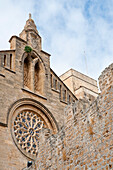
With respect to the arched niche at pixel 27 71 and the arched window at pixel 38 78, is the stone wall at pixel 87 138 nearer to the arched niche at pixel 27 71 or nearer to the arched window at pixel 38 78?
the arched niche at pixel 27 71

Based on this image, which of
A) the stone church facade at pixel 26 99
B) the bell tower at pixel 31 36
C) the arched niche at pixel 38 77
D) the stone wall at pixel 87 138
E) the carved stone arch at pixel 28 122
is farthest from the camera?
the bell tower at pixel 31 36

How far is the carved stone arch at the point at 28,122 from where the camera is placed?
1620 centimetres

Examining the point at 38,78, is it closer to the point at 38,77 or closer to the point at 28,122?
the point at 38,77

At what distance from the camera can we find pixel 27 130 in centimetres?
1694

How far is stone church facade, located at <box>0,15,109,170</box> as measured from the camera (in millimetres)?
15695

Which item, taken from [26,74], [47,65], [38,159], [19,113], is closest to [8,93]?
[19,113]

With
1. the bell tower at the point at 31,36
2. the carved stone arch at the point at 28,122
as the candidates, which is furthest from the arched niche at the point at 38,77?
the carved stone arch at the point at 28,122

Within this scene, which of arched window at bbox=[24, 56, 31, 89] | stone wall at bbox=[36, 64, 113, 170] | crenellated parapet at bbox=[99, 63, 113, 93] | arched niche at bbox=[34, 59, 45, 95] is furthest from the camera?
arched niche at bbox=[34, 59, 45, 95]

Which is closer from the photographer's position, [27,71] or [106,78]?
[106,78]

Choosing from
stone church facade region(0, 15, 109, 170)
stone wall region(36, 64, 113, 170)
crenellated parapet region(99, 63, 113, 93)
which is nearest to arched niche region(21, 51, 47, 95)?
stone church facade region(0, 15, 109, 170)

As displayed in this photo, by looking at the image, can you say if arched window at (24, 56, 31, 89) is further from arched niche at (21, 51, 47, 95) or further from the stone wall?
the stone wall

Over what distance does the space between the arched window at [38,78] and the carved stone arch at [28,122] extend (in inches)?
50.3

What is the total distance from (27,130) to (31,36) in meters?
6.22

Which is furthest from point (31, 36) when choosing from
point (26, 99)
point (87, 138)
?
point (87, 138)
